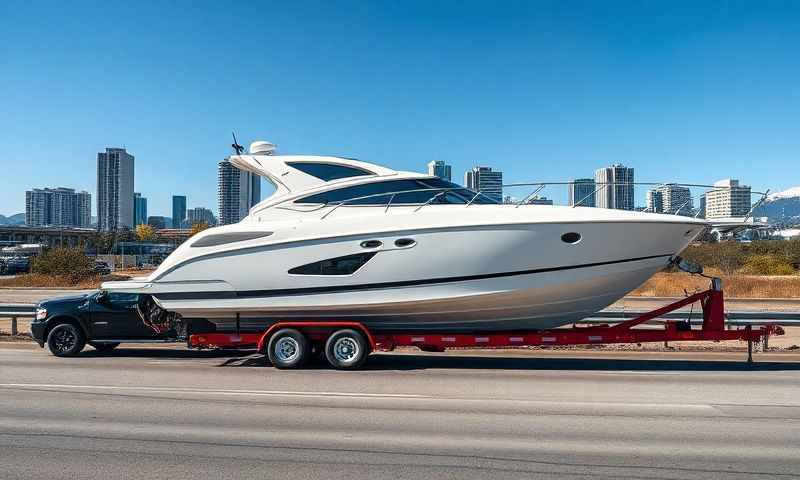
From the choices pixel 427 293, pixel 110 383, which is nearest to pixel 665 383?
pixel 427 293

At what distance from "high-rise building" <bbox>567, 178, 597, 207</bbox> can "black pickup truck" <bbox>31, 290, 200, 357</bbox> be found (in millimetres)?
7931

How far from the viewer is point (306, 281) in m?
9.98

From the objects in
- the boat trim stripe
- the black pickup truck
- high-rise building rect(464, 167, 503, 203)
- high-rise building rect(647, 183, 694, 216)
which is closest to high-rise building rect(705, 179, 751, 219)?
high-rise building rect(647, 183, 694, 216)

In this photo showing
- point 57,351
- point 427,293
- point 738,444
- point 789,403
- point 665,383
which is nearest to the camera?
point 738,444

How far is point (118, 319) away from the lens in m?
11.3

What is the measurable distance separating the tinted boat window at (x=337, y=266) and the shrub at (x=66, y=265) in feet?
103

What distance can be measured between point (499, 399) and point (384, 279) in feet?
9.30

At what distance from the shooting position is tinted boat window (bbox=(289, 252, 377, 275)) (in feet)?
32.2

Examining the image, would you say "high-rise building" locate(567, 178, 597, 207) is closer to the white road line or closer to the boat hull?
the boat hull

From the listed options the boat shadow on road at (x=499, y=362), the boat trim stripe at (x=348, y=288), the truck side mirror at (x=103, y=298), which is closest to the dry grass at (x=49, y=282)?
the truck side mirror at (x=103, y=298)

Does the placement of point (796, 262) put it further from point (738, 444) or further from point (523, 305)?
point (738, 444)

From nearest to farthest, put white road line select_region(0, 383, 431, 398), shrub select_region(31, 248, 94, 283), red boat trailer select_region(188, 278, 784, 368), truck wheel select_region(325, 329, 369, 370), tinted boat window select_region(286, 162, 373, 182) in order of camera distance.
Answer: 1. white road line select_region(0, 383, 431, 398)
2. red boat trailer select_region(188, 278, 784, 368)
3. truck wheel select_region(325, 329, 369, 370)
4. tinted boat window select_region(286, 162, 373, 182)
5. shrub select_region(31, 248, 94, 283)

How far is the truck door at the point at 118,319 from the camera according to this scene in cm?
1123

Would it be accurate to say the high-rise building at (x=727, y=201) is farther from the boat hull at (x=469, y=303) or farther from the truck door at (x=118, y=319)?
the truck door at (x=118, y=319)
